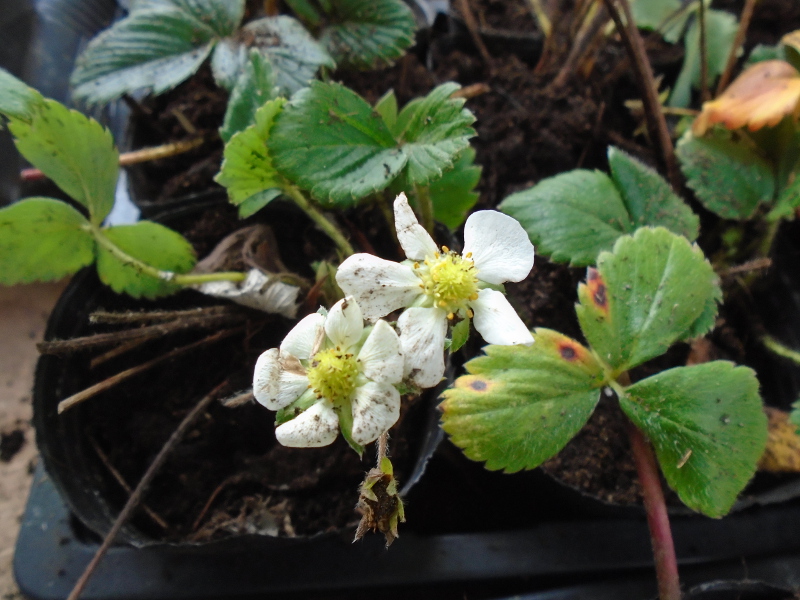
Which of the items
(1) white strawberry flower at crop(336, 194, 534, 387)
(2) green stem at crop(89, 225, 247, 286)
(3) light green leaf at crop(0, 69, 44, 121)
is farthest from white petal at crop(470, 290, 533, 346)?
(3) light green leaf at crop(0, 69, 44, 121)

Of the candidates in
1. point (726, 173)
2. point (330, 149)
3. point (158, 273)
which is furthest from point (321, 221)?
point (726, 173)

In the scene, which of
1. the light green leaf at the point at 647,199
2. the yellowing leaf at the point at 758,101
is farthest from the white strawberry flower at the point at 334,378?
the yellowing leaf at the point at 758,101

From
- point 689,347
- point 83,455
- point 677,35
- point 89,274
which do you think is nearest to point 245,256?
point 89,274

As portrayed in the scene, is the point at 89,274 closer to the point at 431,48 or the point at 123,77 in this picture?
the point at 123,77

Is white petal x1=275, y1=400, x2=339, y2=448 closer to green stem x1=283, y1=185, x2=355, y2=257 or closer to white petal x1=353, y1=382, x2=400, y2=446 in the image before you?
white petal x1=353, y1=382, x2=400, y2=446

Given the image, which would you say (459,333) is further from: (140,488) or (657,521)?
(140,488)

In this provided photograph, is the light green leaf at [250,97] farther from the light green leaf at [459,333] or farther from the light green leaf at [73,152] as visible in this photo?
the light green leaf at [459,333]

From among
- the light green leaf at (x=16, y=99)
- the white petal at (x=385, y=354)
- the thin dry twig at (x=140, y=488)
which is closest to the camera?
the white petal at (x=385, y=354)
